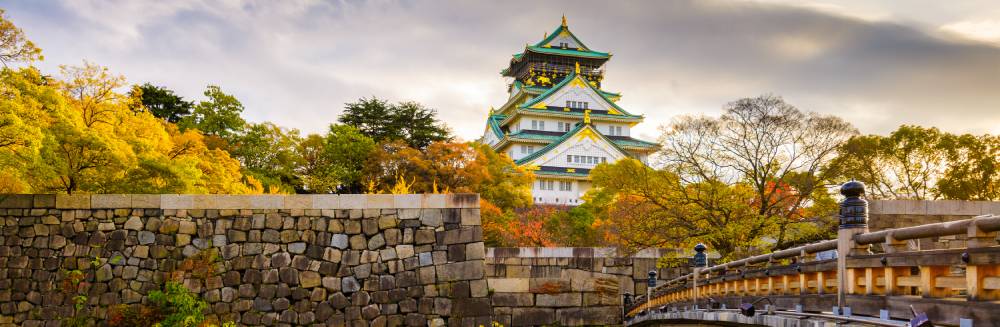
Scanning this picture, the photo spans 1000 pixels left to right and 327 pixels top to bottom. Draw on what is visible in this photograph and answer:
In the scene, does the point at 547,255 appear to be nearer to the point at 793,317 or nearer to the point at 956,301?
the point at 793,317

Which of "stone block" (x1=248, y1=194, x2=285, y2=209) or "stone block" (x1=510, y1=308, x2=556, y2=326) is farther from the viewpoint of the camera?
"stone block" (x1=510, y1=308, x2=556, y2=326)

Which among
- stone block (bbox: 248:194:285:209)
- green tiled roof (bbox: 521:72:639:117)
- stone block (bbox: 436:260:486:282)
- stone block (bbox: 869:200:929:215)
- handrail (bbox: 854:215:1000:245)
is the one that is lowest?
stone block (bbox: 436:260:486:282)

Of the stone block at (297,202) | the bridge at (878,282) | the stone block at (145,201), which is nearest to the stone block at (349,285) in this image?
the stone block at (297,202)

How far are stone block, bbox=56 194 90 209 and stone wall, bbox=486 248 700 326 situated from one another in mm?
8440

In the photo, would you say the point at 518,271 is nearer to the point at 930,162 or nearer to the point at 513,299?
the point at 513,299

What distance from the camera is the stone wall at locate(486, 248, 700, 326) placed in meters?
19.9

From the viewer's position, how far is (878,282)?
6969 millimetres

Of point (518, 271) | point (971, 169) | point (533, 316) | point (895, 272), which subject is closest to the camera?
point (895, 272)

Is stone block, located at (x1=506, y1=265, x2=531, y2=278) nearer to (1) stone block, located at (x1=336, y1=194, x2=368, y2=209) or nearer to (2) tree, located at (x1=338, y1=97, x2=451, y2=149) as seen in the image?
(1) stone block, located at (x1=336, y1=194, x2=368, y2=209)

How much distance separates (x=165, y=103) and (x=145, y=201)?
23.4m

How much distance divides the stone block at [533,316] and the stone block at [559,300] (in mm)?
Result: 158

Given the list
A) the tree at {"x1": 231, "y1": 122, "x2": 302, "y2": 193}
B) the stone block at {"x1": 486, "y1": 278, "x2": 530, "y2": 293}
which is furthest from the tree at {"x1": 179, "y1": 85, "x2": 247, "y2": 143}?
the stone block at {"x1": 486, "y1": 278, "x2": 530, "y2": 293}

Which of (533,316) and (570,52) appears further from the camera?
(570,52)

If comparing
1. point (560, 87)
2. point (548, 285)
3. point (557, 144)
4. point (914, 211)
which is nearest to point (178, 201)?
point (548, 285)
